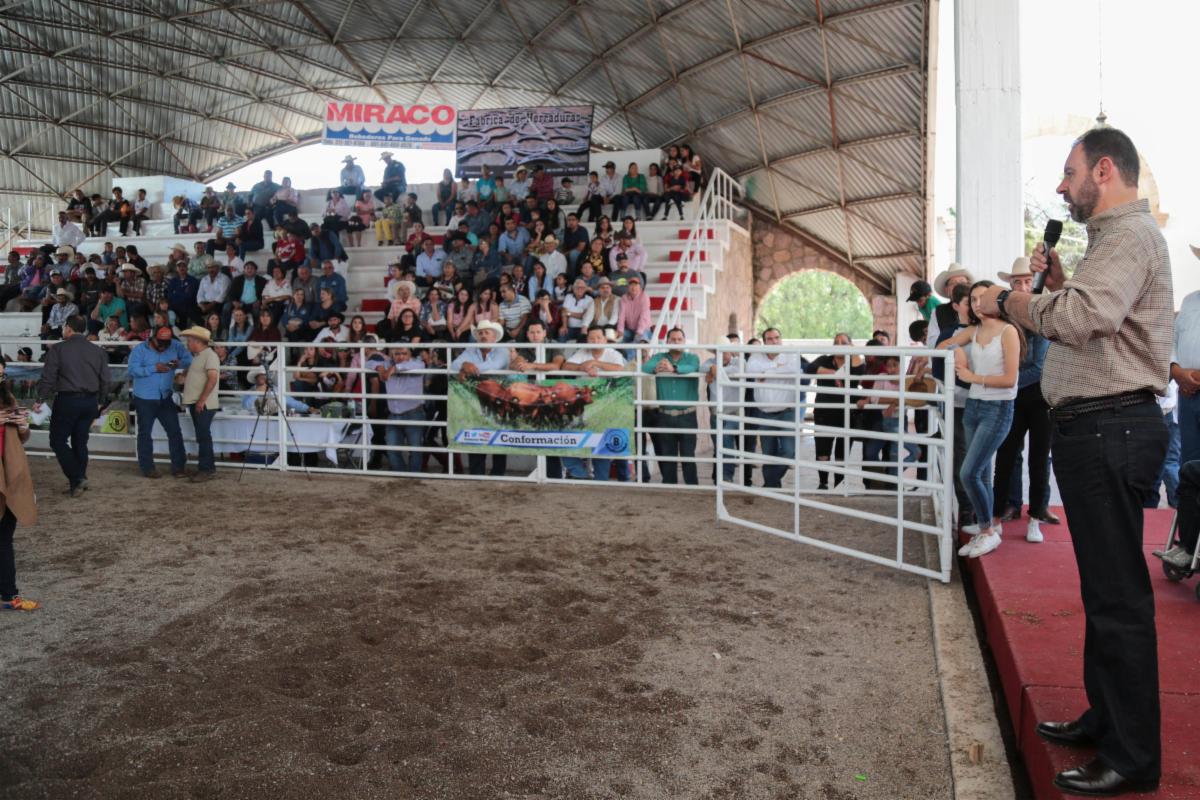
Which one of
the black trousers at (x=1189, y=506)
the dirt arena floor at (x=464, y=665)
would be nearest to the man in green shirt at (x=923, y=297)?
the dirt arena floor at (x=464, y=665)

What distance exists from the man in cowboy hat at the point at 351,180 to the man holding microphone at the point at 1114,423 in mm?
17020

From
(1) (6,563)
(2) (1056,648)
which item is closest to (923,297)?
(2) (1056,648)

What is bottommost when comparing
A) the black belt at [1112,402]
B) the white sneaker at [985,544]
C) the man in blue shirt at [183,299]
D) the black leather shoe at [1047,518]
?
the white sneaker at [985,544]

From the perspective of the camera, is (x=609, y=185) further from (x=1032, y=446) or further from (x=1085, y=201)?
(x=1085, y=201)

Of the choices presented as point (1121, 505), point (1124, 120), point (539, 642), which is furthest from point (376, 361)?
point (1124, 120)

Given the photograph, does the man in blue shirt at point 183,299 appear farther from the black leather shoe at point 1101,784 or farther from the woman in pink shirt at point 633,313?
the black leather shoe at point 1101,784

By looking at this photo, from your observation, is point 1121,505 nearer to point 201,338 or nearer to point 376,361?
point 376,361

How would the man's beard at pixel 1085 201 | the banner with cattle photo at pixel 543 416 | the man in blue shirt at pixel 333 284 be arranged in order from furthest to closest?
the man in blue shirt at pixel 333 284, the banner with cattle photo at pixel 543 416, the man's beard at pixel 1085 201

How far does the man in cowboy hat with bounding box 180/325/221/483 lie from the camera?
970 cm

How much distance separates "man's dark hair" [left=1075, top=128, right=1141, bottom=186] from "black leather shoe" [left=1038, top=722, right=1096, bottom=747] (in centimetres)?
169

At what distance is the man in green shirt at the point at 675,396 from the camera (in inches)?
339

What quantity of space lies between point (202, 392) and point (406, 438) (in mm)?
2195

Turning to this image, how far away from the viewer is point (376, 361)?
384 inches

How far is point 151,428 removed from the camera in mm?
9812
